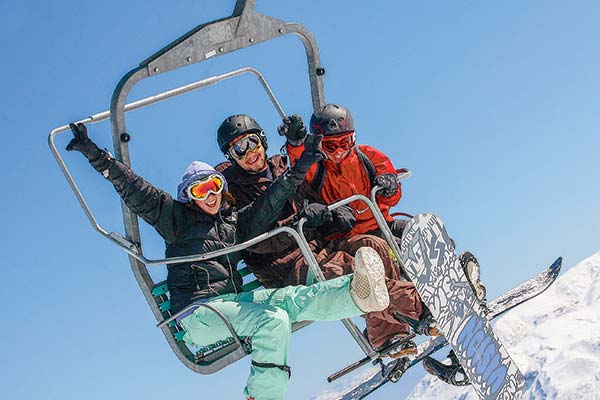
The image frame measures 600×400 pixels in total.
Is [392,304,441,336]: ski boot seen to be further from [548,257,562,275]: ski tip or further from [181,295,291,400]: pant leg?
[548,257,562,275]: ski tip

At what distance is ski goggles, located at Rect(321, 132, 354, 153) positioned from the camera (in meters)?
6.39

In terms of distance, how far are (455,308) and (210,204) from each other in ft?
6.43

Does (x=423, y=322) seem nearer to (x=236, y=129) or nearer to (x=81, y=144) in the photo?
(x=236, y=129)

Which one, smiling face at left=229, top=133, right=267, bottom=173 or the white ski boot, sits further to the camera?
smiling face at left=229, top=133, right=267, bottom=173

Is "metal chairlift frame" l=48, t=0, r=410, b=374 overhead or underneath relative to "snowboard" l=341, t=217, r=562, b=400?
overhead

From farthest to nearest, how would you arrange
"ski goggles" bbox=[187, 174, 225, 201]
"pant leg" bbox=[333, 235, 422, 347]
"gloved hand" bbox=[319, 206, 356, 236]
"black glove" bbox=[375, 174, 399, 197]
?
"black glove" bbox=[375, 174, 399, 197] < "gloved hand" bbox=[319, 206, 356, 236] < "pant leg" bbox=[333, 235, 422, 347] < "ski goggles" bbox=[187, 174, 225, 201]

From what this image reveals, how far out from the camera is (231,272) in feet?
19.2

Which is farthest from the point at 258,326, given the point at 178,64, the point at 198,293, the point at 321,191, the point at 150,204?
Result: the point at 178,64

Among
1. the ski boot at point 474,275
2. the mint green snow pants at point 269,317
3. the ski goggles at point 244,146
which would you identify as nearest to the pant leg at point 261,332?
the mint green snow pants at point 269,317

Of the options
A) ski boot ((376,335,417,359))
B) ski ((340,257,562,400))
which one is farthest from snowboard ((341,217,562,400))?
ski boot ((376,335,417,359))

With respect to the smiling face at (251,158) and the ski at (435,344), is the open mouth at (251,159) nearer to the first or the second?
the smiling face at (251,158)

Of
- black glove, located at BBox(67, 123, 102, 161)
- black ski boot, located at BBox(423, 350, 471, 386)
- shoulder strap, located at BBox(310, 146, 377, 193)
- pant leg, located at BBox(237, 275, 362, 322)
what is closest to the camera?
pant leg, located at BBox(237, 275, 362, 322)

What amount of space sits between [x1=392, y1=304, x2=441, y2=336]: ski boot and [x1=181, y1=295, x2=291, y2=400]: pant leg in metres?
1.20

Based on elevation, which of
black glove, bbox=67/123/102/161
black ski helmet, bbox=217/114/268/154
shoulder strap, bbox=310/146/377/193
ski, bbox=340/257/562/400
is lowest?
ski, bbox=340/257/562/400
